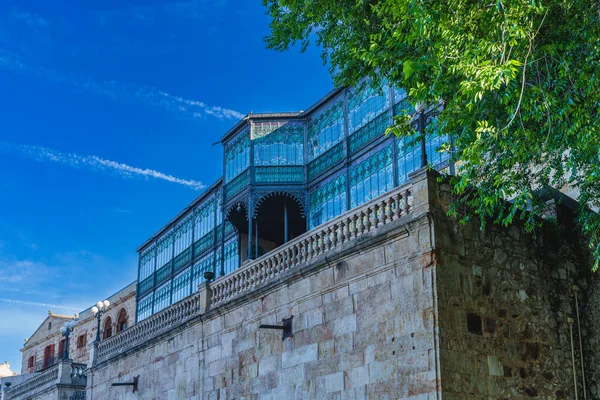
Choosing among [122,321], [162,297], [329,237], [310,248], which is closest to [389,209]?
[329,237]

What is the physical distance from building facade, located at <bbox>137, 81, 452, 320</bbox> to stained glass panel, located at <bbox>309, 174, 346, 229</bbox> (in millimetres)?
26

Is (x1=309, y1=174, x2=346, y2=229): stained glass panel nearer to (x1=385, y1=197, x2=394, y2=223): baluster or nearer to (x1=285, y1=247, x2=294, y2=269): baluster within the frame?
(x1=285, y1=247, x2=294, y2=269): baluster

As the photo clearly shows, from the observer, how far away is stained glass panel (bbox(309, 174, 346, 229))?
20703mm

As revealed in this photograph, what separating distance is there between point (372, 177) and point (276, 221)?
5174 millimetres

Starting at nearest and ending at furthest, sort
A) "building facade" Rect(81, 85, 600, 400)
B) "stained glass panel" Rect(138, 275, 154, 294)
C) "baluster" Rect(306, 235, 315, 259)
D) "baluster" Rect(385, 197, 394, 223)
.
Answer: "building facade" Rect(81, 85, 600, 400) → "baluster" Rect(385, 197, 394, 223) → "baluster" Rect(306, 235, 315, 259) → "stained glass panel" Rect(138, 275, 154, 294)

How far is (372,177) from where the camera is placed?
19.7 m

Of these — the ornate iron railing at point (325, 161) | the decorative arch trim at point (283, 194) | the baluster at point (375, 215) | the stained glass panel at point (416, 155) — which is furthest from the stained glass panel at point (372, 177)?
the baluster at point (375, 215)

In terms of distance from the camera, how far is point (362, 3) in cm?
1396

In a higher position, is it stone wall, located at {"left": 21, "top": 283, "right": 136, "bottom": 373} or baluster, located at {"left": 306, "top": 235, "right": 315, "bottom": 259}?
stone wall, located at {"left": 21, "top": 283, "right": 136, "bottom": 373}

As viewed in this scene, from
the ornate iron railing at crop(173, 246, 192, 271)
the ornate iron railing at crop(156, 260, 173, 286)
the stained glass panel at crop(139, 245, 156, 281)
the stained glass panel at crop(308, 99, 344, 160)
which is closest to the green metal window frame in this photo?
the stained glass panel at crop(308, 99, 344, 160)

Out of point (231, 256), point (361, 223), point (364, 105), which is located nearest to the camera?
point (361, 223)

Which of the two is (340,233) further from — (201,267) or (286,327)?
(201,267)

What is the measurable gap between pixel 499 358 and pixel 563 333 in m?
1.84

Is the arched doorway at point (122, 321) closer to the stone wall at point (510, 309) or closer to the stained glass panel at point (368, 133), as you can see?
the stained glass panel at point (368, 133)
